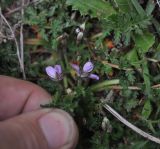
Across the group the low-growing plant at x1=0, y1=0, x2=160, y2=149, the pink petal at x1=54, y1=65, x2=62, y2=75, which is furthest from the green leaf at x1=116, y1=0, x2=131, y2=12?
the pink petal at x1=54, y1=65, x2=62, y2=75

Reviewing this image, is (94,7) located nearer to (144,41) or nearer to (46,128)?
(144,41)

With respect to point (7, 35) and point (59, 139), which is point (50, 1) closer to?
point (7, 35)

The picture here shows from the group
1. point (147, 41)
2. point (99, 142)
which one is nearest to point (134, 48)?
point (147, 41)

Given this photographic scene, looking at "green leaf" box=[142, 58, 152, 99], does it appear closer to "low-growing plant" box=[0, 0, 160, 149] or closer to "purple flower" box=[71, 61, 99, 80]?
"low-growing plant" box=[0, 0, 160, 149]

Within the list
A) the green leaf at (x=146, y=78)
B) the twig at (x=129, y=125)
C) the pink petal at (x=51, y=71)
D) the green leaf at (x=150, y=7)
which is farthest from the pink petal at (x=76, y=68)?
the green leaf at (x=150, y=7)

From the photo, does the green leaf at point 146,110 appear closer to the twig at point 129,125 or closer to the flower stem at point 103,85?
the twig at point 129,125
